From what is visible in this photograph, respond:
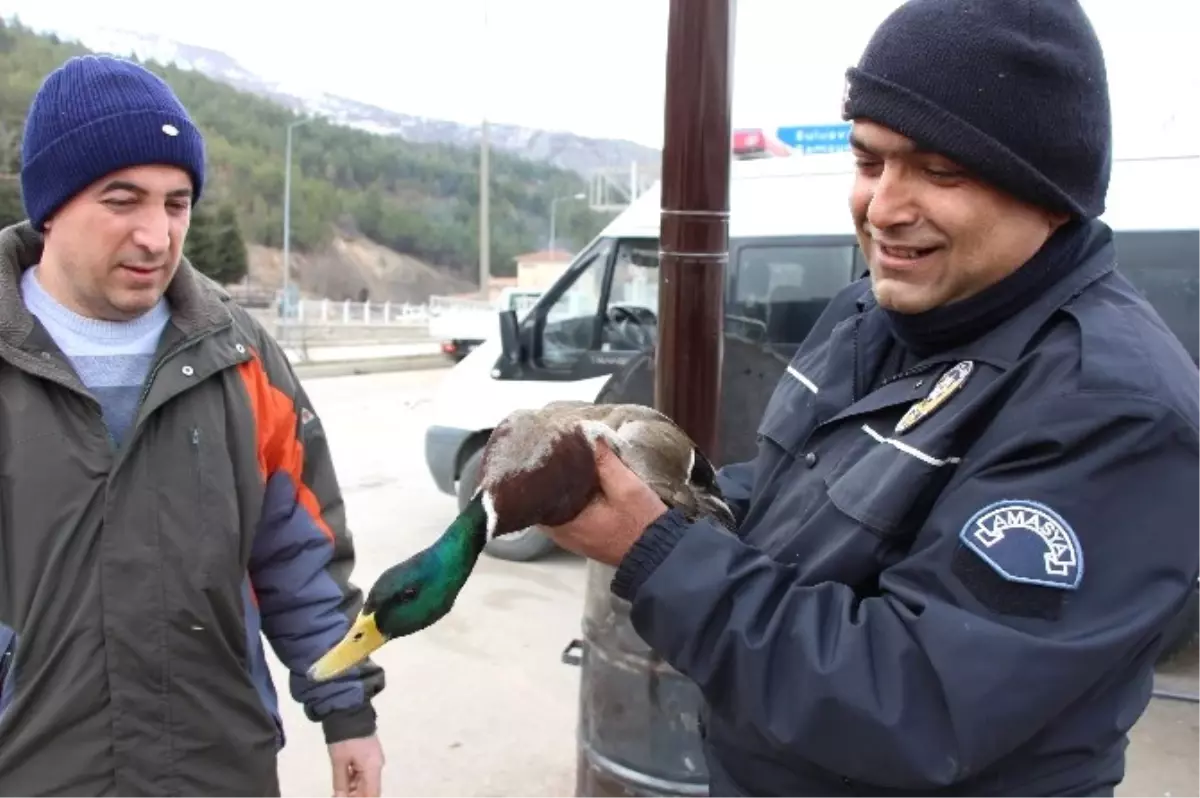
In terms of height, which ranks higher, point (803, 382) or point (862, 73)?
point (862, 73)

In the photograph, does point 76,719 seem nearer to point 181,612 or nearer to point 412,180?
point 181,612

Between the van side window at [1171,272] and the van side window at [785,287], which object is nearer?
A: the van side window at [1171,272]

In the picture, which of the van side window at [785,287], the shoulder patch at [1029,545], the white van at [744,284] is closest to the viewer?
the shoulder patch at [1029,545]

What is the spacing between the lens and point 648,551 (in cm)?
132

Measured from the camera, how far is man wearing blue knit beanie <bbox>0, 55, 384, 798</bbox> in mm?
1799

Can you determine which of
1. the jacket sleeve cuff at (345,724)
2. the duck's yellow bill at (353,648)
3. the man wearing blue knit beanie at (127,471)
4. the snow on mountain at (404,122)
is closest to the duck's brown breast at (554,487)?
the duck's yellow bill at (353,648)

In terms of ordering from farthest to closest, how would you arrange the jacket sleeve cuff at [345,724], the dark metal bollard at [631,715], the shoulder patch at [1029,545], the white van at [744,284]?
1. the white van at [744,284]
2. the dark metal bollard at [631,715]
3. the jacket sleeve cuff at [345,724]
4. the shoulder patch at [1029,545]

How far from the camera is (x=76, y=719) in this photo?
1.81 metres

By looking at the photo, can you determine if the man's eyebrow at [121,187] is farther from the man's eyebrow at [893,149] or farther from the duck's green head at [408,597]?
the man's eyebrow at [893,149]

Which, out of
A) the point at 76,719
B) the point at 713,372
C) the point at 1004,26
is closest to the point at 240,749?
the point at 76,719

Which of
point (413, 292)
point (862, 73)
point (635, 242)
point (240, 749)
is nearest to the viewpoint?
point (862, 73)

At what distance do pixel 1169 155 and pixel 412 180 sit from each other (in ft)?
313

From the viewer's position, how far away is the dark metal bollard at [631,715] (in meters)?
2.79

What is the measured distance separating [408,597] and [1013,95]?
3.52 feet
